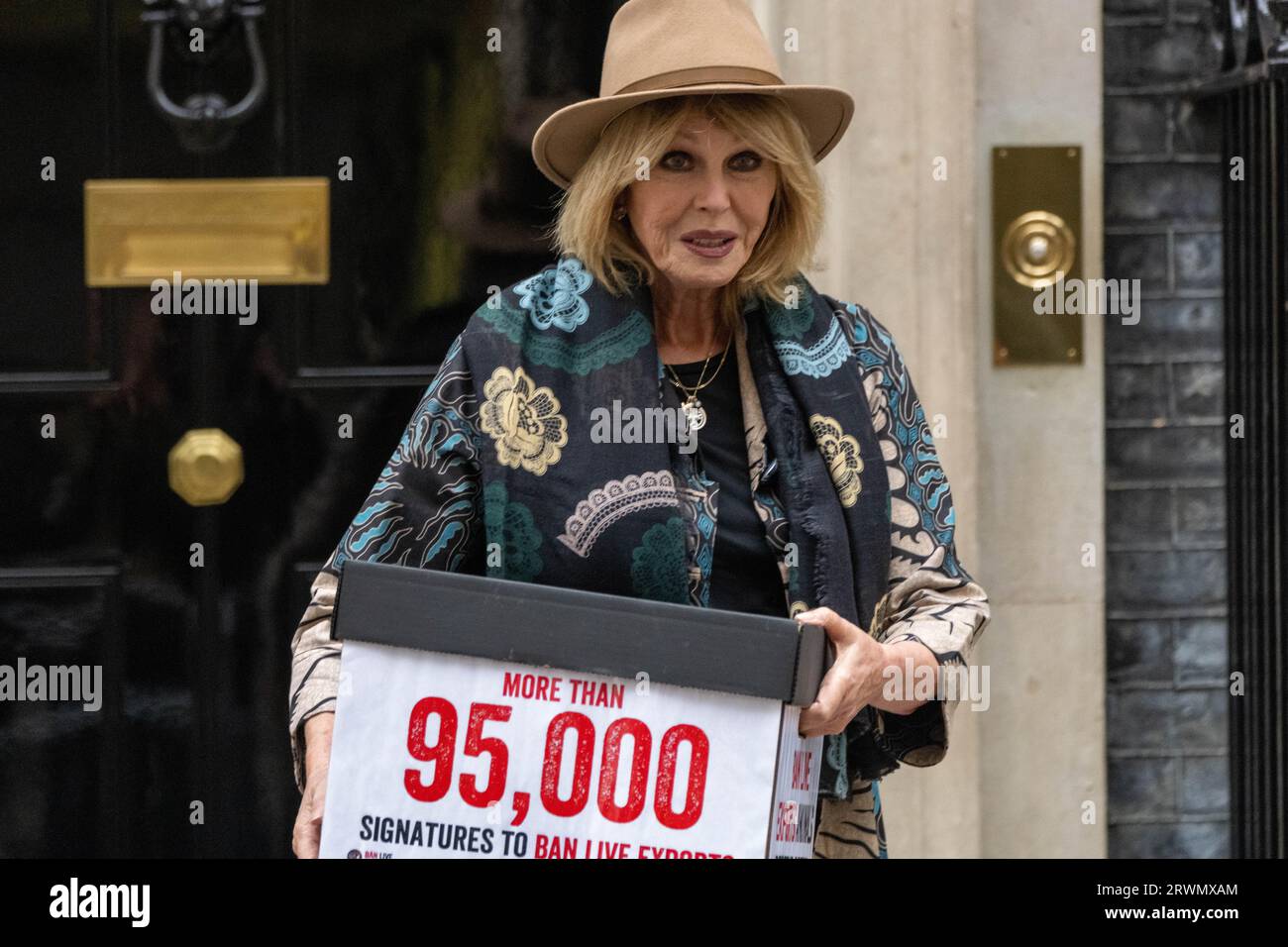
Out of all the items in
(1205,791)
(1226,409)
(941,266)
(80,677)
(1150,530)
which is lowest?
(1205,791)

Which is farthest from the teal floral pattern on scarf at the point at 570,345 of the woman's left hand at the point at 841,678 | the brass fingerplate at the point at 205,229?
the brass fingerplate at the point at 205,229

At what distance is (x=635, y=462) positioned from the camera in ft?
6.68

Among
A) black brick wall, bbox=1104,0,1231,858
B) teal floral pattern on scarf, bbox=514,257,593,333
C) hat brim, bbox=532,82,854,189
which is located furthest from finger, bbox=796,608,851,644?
black brick wall, bbox=1104,0,1231,858

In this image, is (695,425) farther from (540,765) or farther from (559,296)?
(540,765)

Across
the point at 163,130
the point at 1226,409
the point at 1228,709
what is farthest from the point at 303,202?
the point at 1228,709

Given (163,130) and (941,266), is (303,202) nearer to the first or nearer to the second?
(163,130)

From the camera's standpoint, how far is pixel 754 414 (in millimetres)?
2166

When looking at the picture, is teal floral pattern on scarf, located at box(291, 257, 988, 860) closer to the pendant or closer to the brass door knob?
the pendant

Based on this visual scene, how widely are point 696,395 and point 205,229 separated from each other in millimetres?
1964

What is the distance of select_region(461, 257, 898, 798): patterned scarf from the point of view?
2021 mm

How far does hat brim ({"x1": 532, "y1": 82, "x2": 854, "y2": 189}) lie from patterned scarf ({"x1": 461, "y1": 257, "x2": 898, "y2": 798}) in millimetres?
183

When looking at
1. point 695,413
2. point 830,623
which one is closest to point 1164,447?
point 695,413

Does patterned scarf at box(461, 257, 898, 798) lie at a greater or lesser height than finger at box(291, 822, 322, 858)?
greater

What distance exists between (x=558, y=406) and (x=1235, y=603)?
2.40 metres
